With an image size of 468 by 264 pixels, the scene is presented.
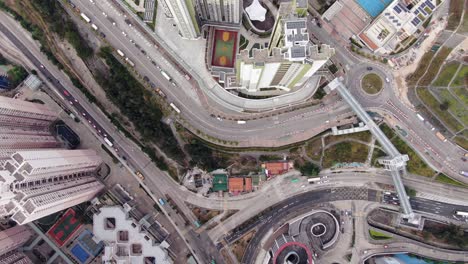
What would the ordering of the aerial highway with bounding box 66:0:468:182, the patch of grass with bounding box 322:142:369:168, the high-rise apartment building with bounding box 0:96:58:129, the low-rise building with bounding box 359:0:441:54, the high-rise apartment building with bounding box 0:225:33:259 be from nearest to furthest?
the high-rise apartment building with bounding box 0:96:58:129
the high-rise apartment building with bounding box 0:225:33:259
the low-rise building with bounding box 359:0:441:54
the patch of grass with bounding box 322:142:369:168
the aerial highway with bounding box 66:0:468:182

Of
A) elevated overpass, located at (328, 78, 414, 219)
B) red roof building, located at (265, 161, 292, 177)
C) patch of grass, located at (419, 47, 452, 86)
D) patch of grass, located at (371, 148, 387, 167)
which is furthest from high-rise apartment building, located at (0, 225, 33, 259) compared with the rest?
patch of grass, located at (419, 47, 452, 86)

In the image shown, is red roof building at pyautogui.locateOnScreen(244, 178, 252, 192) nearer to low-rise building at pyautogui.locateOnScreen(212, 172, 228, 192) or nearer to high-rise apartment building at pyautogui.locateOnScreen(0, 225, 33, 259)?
low-rise building at pyautogui.locateOnScreen(212, 172, 228, 192)

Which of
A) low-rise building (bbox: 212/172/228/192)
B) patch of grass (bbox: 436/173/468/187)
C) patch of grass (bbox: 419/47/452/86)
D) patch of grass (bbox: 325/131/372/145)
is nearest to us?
patch of grass (bbox: 419/47/452/86)

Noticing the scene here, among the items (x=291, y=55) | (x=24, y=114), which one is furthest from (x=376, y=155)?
(x=24, y=114)

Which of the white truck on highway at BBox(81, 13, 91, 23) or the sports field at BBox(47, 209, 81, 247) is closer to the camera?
the sports field at BBox(47, 209, 81, 247)

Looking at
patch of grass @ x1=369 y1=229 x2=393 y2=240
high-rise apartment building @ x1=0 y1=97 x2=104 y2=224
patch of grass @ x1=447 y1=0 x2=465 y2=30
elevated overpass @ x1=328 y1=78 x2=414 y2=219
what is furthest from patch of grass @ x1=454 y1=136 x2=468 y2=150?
high-rise apartment building @ x1=0 y1=97 x2=104 y2=224

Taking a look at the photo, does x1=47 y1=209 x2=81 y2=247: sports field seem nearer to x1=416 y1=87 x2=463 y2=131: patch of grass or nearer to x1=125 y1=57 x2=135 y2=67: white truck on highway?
x1=125 y1=57 x2=135 y2=67: white truck on highway

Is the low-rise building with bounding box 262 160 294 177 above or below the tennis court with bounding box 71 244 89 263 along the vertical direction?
above

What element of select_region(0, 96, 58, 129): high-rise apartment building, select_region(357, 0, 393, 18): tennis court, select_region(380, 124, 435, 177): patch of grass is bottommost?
select_region(0, 96, 58, 129): high-rise apartment building
